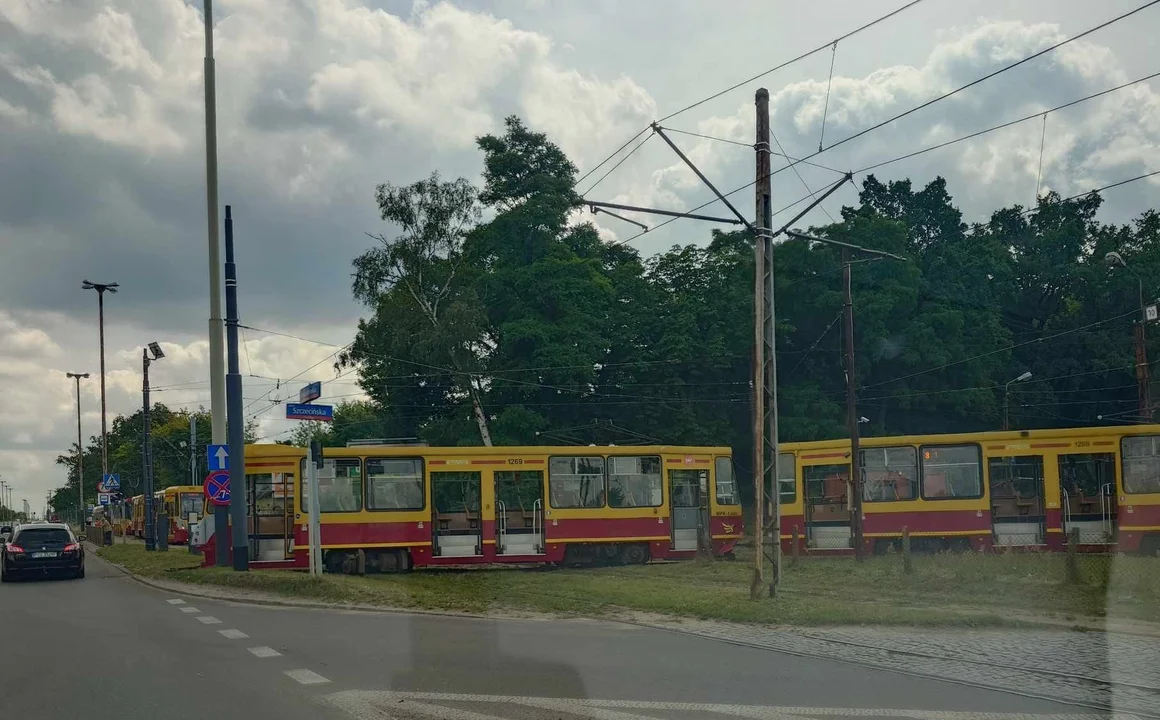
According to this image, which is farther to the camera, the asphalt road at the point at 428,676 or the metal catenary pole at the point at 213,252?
the metal catenary pole at the point at 213,252

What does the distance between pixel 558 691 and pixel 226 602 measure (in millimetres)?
11951

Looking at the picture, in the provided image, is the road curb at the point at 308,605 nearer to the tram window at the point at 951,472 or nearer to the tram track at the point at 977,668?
the tram track at the point at 977,668

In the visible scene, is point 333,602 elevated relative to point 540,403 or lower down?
lower down

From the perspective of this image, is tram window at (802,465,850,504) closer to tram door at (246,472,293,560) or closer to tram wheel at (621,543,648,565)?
tram wheel at (621,543,648,565)

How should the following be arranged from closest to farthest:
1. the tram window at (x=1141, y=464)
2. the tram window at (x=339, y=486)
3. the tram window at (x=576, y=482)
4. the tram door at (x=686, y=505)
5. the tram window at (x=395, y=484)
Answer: the tram window at (x=1141, y=464) → the tram window at (x=339, y=486) → the tram window at (x=395, y=484) → the tram window at (x=576, y=482) → the tram door at (x=686, y=505)

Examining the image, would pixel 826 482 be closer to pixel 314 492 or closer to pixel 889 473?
pixel 889 473

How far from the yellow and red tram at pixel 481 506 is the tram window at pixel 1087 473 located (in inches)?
353

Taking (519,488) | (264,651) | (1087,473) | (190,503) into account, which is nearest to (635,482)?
(519,488)

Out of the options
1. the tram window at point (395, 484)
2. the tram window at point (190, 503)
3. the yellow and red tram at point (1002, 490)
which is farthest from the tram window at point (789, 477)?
the tram window at point (190, 503)

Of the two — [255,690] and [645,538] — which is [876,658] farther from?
[645,538]

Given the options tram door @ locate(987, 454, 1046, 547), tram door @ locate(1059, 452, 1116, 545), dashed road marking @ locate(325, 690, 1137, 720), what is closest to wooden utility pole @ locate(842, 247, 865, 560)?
tram door @ locate(987, 454, 1046, 547)

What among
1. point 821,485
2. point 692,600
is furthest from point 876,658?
point 821,485

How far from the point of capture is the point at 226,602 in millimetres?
20375

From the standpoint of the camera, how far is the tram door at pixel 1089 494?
91.5 feet
